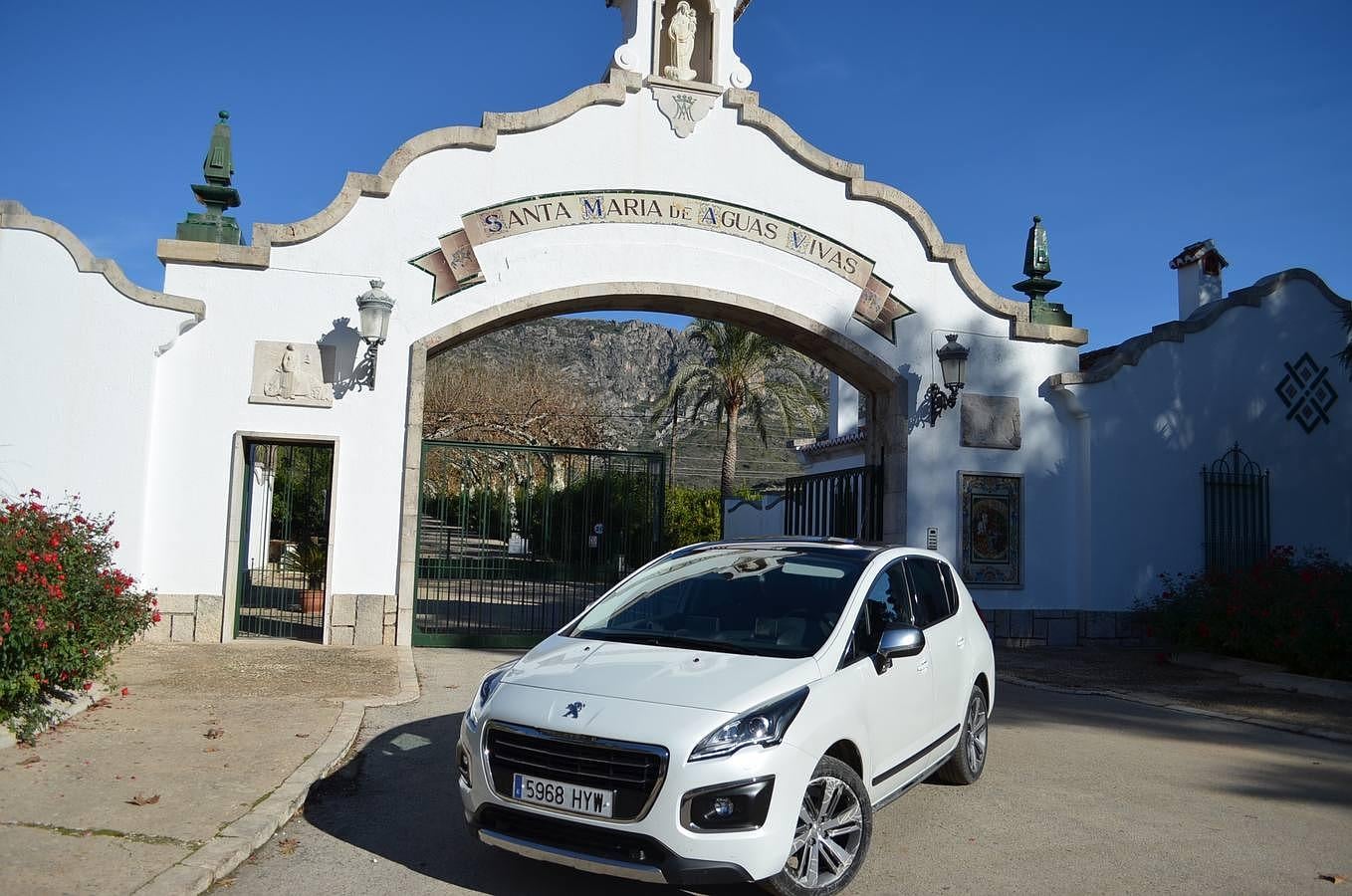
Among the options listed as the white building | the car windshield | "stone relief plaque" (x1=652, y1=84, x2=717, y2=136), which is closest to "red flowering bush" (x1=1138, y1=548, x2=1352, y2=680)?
the white building

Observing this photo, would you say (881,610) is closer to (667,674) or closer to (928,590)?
(928,590)

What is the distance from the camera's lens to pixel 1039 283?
49.7ft

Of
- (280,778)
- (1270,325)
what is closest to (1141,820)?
(280,778)

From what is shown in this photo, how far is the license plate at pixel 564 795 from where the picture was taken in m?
4.36

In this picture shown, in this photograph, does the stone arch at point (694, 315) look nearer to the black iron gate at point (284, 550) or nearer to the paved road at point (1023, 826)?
the black iron gate at point (284, 550)

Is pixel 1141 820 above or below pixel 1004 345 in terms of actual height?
below

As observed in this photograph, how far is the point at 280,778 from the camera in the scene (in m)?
6.20

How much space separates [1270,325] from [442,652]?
13.0m

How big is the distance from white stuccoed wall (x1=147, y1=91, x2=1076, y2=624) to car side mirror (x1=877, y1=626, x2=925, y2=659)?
8528mm

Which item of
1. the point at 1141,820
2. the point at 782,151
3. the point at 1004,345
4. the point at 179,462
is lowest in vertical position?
the point at 1141,820

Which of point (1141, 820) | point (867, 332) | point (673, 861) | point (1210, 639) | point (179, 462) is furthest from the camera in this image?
point (867, 332)

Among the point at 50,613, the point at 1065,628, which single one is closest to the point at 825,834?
the point at 50,613

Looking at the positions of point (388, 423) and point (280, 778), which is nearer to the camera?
point (280, 778)

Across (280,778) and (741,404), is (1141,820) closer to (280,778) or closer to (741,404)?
(280,778)
